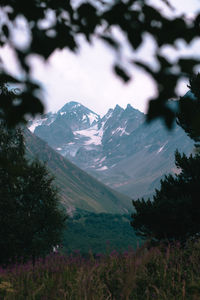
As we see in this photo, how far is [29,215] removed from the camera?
4072 centimetres

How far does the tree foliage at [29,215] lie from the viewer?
35.3 m

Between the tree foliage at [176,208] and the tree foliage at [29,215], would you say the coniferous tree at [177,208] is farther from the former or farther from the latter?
the tree foliage at [29,215]

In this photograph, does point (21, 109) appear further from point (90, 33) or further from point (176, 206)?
point (176, 206)

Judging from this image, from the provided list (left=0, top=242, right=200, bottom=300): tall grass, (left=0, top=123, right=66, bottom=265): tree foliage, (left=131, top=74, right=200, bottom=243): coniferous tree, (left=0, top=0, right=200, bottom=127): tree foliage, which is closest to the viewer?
(left=0, top=0, right=200, bottom=127): tree foliage

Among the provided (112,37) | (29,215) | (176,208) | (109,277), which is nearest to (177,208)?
(176,208)

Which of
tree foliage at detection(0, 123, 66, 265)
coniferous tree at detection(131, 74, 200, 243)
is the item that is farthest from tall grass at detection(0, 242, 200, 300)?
tree foliage at detection(0, 123, 66, 265)

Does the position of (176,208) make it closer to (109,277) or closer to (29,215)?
(109,277)

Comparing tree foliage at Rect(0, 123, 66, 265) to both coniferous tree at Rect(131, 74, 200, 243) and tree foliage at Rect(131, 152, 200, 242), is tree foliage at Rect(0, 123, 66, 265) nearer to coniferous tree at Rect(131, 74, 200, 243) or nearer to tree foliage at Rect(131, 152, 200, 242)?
tree foliage at Rect(131, 152, 200, 242)

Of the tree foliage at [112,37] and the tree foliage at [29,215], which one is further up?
the tree foliage at [29,215]

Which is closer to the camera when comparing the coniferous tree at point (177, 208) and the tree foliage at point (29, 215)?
the coniferous tree at point (177, 208)

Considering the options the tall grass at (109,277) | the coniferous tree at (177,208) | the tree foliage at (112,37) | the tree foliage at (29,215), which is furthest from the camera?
the tree foliage at (29,215)

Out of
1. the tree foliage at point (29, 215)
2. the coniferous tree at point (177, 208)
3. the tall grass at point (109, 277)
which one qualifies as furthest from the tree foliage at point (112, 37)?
the tree foliage at point (29, 215)

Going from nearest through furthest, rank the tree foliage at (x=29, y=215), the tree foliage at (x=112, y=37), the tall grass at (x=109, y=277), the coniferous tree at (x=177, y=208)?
the tree foliage at (x=112, y=37) → the tall grass at (x=109, y=277) → the coniferous tree at (x=177, y=208) → the tree foliage at (x=29, y=215)

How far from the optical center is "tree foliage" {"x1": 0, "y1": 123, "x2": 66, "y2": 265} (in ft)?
116
